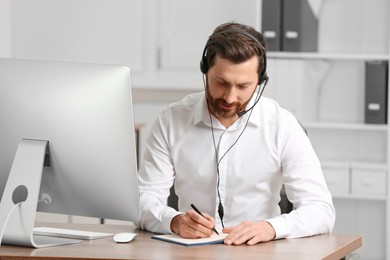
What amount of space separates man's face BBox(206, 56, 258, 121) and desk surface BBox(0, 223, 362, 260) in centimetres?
43

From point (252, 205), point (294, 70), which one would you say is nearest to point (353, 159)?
point (294, 70)

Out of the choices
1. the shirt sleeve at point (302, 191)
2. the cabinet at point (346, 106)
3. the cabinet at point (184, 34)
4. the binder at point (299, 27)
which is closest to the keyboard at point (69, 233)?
the shirt sleeve at point (302, 191)

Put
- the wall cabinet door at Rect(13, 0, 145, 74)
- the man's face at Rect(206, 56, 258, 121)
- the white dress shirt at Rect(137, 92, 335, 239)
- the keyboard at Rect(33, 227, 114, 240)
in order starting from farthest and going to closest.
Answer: the wall cabinet door at Rect(13, 0, 145, 74), the white dress shirt at Rect(137, 92, 335, 239), the man's face at Rect(206, 56, 258, 121), the keyboard at Rect(33, 227, 114, 240)

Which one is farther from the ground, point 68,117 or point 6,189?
point 68,117

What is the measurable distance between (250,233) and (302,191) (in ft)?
1.07

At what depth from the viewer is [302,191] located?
256cm

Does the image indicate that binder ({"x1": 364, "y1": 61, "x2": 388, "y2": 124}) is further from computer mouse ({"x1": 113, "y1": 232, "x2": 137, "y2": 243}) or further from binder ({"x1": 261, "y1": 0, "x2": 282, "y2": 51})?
computer mouse ({"x1": 113, "y1": 232, "x2": 137, "y2": 243})

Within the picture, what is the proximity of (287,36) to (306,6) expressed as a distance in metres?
0.19

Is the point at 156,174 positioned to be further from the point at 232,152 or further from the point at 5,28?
the point at 5,28

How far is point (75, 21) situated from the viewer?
17.1ft

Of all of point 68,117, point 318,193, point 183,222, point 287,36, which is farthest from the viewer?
point 287,36

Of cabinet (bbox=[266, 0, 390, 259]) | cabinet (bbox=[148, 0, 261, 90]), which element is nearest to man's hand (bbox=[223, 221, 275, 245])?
cabinet (bbox=[266, 0, 390, 259])

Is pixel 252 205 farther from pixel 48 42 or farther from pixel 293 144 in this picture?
pixel 48 42

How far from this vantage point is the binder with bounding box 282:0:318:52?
465 cm
